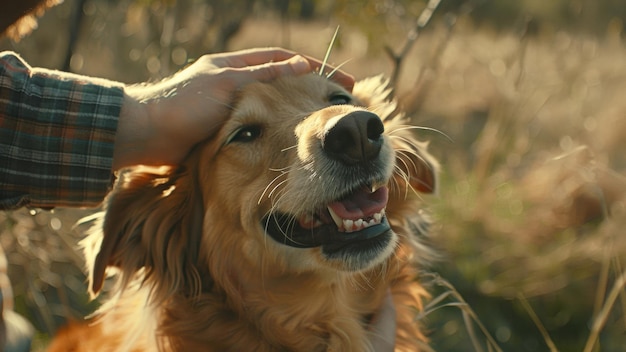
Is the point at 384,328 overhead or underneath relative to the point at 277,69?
underneath

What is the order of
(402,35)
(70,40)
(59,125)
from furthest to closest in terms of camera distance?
(402,35) < (70,40) < (59,125)

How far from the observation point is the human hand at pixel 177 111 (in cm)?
248

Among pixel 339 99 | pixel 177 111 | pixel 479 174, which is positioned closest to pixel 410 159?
pixel 339 99

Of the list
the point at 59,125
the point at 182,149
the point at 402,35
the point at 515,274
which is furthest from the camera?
the point at 402,35

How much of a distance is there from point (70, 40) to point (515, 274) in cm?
329

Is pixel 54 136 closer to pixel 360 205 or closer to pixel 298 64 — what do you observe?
pixel 298 64

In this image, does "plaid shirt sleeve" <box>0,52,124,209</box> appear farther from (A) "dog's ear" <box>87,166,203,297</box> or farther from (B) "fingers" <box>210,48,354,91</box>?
(B) "fingers" <box>210,48,354,91</box>

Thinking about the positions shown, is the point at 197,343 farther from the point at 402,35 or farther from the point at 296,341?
the point at 402,35

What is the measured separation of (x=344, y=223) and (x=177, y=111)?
71 cm

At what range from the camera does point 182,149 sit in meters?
2.69

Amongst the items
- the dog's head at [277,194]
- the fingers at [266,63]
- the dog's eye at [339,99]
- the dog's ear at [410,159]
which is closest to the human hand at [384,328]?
the dog's head at [277,194]

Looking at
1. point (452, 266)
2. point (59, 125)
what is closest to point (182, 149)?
point (59, 125)

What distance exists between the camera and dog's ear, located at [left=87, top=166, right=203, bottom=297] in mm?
2789

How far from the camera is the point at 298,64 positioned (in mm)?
A: 2807
